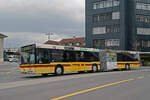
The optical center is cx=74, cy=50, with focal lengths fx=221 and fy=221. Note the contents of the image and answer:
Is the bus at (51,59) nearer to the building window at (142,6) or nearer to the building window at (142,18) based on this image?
the building window at (142,18)

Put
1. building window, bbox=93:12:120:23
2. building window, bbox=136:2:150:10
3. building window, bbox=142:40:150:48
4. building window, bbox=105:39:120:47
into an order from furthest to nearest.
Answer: building window, bbox=142:40:150:48, building window, bbox=136:2:150:10, building window, bbox=93:12:120:23, building window, bbox=105:39:120:47

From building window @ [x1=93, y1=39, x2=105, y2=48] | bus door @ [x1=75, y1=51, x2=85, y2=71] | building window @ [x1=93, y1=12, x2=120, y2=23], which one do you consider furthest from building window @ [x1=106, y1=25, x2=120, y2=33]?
bus door @ [x1=75, y1=51, x2=85, y2=71]

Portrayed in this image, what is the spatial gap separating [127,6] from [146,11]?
5565 millimetres

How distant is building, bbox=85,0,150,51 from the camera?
57000 millimetres

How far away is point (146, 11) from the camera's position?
5912 cm

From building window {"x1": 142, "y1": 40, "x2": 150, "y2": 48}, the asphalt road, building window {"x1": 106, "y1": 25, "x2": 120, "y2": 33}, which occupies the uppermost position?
building window {"x1": 106, "y1": 25, "x2": 120, "y2": 33}

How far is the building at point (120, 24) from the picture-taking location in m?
57.0

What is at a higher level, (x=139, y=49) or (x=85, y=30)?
(x=85, y=30)

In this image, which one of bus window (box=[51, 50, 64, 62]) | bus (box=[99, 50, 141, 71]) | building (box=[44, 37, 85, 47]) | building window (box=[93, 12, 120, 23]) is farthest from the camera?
building (box=[44, 37, 85, 47])

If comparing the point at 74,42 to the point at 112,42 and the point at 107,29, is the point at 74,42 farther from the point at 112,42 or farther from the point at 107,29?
the point at 112,42

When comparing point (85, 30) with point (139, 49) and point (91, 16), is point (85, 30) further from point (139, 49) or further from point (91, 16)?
point (139, 49)

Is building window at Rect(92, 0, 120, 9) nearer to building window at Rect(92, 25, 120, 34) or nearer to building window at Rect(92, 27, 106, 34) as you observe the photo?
building window at Rect(92, 25, 120, 34)

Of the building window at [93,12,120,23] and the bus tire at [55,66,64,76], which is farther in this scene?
the building window at [93,12,120,23]

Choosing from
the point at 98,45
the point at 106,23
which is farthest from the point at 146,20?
the point at 98,45
